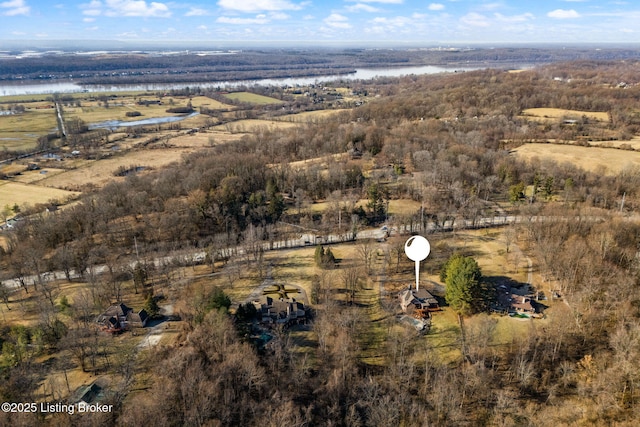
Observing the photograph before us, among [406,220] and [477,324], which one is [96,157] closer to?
[406,220]

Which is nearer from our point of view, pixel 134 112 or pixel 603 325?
pixel 603 325

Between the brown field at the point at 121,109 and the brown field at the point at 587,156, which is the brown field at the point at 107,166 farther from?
the brown field at the point at 587,156

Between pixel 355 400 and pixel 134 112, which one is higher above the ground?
pixel 134 112

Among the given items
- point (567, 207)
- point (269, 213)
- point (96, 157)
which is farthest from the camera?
point (96, 157)

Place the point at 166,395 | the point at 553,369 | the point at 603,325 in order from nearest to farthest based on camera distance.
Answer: the point at 166,395 < the point at 553,369 < the point at 603,325

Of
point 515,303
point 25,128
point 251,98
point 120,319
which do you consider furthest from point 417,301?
point 251,98

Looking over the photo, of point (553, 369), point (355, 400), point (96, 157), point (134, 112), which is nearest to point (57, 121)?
point (134, 112)

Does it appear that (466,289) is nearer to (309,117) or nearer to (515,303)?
(515,303)

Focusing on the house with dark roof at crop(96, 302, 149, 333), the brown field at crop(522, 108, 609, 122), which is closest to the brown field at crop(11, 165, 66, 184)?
the house with dark roof at crop(96, 302, 149, 333)
